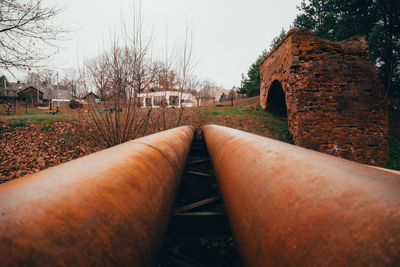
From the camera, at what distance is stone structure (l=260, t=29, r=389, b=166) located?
6180 millimetres

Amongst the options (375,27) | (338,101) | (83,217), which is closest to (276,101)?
(338,101)

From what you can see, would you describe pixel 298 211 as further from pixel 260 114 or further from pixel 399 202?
pixel 260 114

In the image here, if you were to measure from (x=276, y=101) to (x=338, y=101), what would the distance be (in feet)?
13.7

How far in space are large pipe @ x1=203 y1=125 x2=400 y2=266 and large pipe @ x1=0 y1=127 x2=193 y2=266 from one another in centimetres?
38

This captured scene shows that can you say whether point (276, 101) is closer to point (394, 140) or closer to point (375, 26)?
point (394, 140)

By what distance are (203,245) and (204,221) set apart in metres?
1.86

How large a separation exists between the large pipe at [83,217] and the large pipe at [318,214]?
384 mm

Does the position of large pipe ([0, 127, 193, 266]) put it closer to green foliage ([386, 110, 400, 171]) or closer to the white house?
the white house

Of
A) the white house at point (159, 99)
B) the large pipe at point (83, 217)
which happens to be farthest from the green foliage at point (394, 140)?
the large pipe at point (83, 217)

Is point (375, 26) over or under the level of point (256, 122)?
over

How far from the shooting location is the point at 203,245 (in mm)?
2752

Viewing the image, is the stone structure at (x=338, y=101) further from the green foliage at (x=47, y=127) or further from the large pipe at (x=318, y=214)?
the green foliage at (x=47, y=127)

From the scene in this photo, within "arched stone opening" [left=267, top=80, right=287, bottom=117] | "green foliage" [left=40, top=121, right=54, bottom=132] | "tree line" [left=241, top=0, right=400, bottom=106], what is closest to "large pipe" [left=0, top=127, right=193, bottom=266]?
"arched stone opening" [left=267, top=80, right=287, bottom=117]

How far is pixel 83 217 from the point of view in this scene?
17.1 inches
